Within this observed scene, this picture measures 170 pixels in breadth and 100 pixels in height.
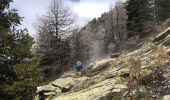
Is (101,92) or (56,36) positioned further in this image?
(56,36)

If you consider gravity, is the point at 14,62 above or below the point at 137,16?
below

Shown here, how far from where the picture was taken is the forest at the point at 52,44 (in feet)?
60.1

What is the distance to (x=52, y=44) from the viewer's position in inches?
1857

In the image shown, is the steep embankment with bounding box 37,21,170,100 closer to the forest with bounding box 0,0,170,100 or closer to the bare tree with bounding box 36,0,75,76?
the forest with bounding box 0,0,170,100

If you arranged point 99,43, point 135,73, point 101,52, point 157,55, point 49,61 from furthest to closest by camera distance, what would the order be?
1. point 99,43
2. point 101,52
3. point 49,61
4. point 157,55
5. point 135,73

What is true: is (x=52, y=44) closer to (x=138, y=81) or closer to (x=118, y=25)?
(x=118, y=25)

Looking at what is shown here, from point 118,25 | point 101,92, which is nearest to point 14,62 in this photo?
point 101,92

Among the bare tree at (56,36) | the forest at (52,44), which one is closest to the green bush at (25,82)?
the forest at (52,44)

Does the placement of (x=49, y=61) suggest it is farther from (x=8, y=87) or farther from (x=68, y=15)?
(x=8, y=87)

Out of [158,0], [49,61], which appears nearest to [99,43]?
[158,0]

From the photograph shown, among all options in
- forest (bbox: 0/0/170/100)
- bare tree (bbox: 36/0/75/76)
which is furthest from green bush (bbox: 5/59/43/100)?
bare tree (bbox: 36/0/75/76)

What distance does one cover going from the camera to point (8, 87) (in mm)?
17656

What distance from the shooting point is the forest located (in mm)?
18328

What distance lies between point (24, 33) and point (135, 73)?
6.83 metres
